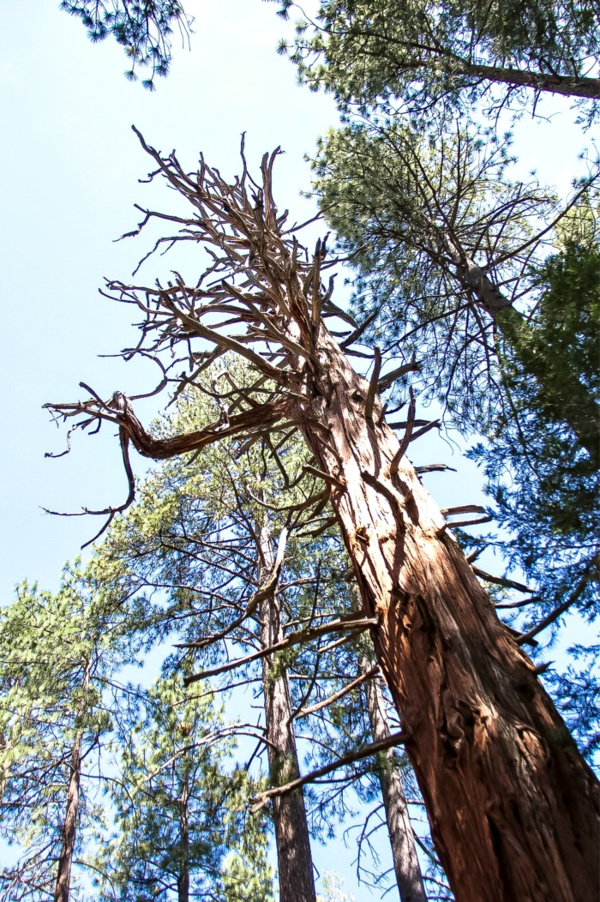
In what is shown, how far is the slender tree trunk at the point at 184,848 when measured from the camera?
6758 millimetres

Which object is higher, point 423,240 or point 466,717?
point 423,240

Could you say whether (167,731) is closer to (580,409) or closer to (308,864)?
(308,864)

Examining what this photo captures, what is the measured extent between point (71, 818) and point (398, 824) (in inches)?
168

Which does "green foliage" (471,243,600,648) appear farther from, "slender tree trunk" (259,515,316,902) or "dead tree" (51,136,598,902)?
"slender tree trunk" (259,515,316,902)

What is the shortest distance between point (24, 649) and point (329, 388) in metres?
7.75

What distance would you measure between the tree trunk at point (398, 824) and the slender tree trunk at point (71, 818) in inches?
150

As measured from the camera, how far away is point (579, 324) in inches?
108

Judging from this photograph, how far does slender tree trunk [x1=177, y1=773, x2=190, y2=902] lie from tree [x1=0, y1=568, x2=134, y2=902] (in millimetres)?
1508

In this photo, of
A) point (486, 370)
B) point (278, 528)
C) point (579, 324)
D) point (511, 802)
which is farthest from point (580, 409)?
point (278, 528)

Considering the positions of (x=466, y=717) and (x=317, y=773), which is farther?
(x=317, y=773)

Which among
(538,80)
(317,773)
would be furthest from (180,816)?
(538,80)

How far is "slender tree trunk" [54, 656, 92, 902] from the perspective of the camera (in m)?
7.52

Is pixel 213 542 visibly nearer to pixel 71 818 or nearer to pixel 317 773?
pixel 71 818

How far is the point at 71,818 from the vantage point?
812 cm
